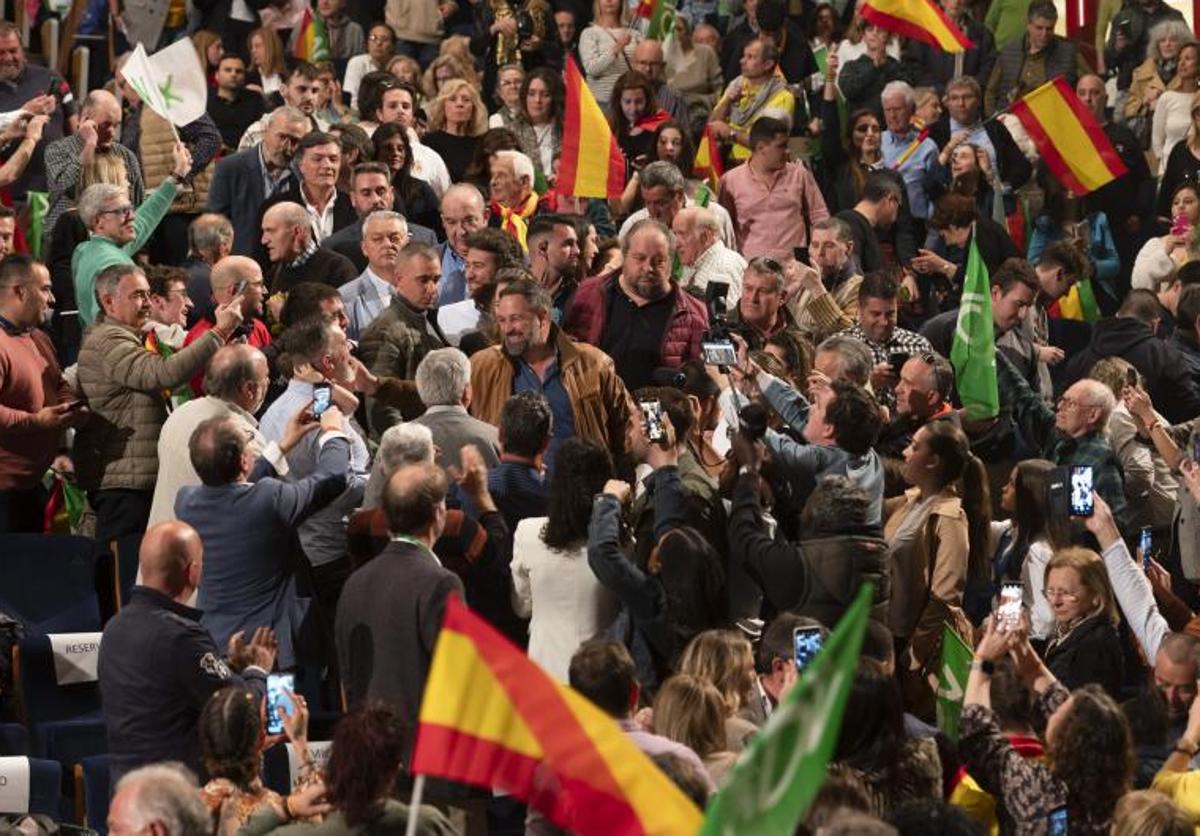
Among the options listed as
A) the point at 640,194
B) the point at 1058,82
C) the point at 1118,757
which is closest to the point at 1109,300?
the point at 1058,82

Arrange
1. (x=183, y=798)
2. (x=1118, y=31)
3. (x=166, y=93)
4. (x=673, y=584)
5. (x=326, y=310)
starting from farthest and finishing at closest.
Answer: (x=1118, y=31) < (x=166, y=93) < (x=326, y=310) < (x=673, y=584) < (x=183, y=798)

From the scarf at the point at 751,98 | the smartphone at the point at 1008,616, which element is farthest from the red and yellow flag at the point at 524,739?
the scarf at the point at 751,98

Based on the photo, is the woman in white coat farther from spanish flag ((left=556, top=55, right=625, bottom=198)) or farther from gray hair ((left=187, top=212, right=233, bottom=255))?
spanish flag ((left=556, top=55, right=625, bottom=198))

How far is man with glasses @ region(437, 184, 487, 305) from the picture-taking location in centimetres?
1143

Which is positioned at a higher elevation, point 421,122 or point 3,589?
point 421,122

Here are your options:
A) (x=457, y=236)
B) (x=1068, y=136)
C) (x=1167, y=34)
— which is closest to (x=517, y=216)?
(x=457, y=236)

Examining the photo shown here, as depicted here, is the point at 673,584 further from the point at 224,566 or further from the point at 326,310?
the point at 326,310

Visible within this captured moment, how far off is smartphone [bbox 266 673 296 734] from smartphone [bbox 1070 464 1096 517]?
2830 mm

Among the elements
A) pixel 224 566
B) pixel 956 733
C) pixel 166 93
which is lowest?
pixel 956 733

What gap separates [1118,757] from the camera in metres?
6.73

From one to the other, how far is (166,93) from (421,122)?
1766mm

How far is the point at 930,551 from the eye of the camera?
29.7ft

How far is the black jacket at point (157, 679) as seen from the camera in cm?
745

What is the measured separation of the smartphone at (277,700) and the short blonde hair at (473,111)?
7252 millimetres
